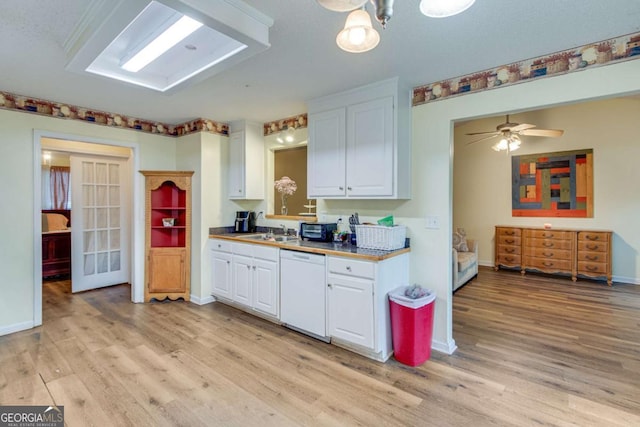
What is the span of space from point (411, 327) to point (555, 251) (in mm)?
4228

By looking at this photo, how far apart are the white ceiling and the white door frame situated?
471mm

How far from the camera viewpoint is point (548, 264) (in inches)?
209

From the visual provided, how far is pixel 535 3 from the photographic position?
5.51 feet

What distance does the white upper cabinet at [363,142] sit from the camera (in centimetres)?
275

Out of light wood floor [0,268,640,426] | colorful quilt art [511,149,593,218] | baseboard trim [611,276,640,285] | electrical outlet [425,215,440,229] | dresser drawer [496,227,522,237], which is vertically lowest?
light wood floor [0,268,640,426]

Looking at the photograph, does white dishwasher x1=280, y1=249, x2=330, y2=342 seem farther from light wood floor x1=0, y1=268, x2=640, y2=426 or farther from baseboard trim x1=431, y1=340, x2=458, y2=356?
baseboard trim x1=431, y1=340, x2=458, y2=356

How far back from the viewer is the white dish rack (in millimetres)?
2721

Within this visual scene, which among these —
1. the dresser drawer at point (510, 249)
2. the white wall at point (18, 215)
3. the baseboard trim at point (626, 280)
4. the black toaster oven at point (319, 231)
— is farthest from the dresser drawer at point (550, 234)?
the white wall at point (18, 215)

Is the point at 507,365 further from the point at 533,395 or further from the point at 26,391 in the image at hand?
the point at 26,391

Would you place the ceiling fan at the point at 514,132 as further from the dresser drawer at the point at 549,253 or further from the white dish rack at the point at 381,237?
the white dish rack at the point at 381,237

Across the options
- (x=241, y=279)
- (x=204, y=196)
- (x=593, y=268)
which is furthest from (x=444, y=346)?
(x=593, y=268)

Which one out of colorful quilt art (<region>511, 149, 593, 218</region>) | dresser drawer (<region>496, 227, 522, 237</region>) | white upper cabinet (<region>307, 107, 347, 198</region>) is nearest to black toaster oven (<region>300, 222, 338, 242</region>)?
white upper cabinet (<region>307, 107, 347, 198</region>)

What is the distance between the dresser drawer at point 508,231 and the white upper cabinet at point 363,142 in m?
3.81

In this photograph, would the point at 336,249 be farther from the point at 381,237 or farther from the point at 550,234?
the point at 550,234
